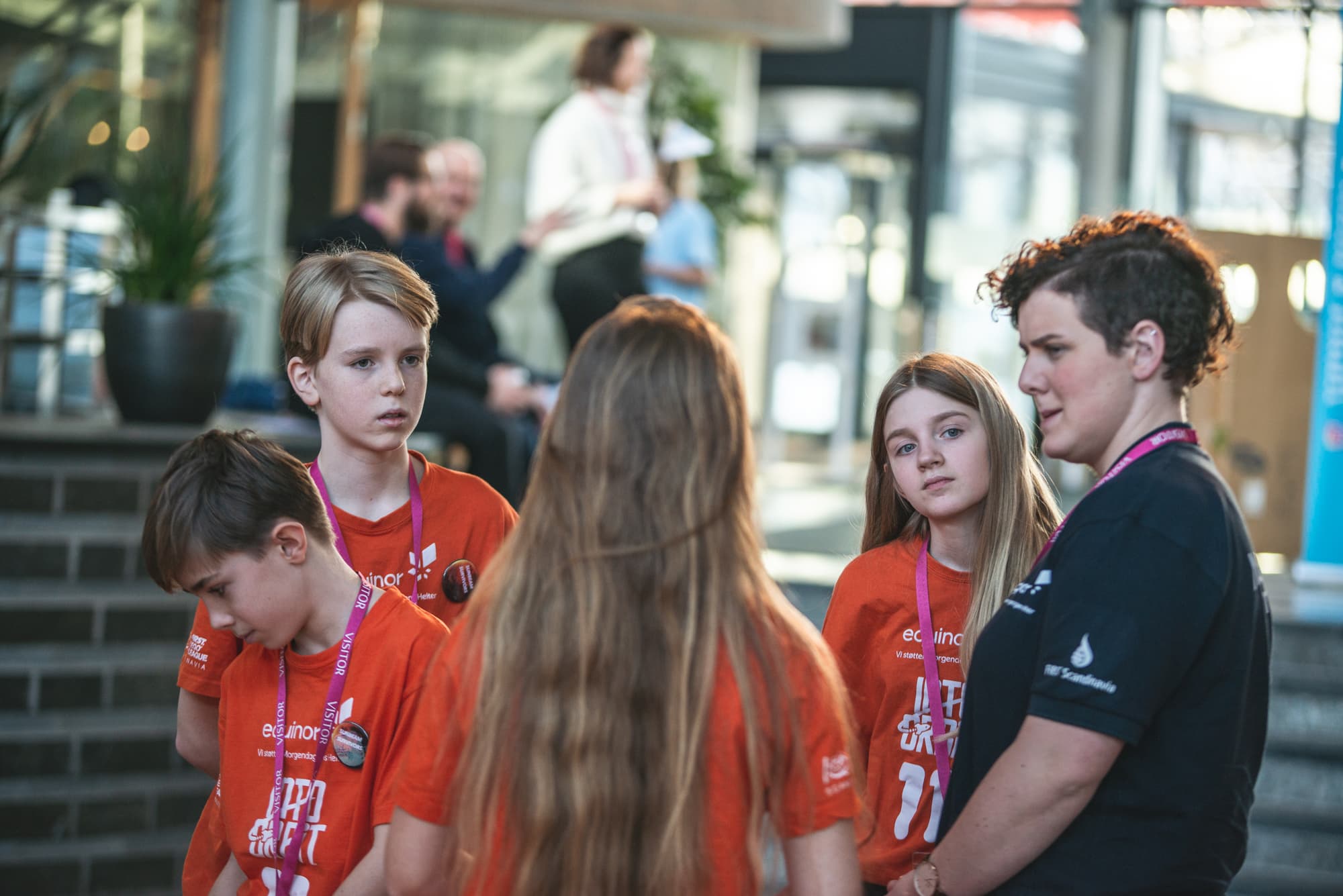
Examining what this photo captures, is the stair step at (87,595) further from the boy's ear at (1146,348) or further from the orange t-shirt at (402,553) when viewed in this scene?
the boy's ear at (1146,348)

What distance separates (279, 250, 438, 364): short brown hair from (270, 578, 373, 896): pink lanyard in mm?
462

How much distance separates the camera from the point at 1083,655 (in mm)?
1569

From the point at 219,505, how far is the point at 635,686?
67cm

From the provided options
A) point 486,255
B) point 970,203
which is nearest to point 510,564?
point 486,255

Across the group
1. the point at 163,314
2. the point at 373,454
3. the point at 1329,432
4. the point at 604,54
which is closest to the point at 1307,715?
the point at 1329,432

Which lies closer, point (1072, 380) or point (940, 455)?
point (1072, 380)

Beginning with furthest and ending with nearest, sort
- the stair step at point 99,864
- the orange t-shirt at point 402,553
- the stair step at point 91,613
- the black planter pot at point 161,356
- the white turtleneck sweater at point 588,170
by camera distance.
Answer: the white turtleneck sweater at point 588,170 → the black planter pot at point 161,356 → the stair step at point 91,613 → the stair step at point 99,864 → the orange t-shirt at point 402,553

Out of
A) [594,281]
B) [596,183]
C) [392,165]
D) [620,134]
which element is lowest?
[594,281]

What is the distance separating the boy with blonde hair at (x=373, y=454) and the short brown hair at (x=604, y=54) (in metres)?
3.22

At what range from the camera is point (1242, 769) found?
65.7 inches

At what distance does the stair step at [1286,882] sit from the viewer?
13.5 ft

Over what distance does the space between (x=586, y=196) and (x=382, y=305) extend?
122 inches

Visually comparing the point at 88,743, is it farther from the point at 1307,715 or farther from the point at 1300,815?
the point at 1307,715

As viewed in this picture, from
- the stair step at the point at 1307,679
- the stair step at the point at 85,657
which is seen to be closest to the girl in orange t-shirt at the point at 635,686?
the stair step at the point at 85,657
